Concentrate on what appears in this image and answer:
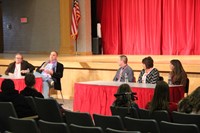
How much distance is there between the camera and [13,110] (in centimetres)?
546

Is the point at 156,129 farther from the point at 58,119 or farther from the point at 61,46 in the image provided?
the point at 61,46

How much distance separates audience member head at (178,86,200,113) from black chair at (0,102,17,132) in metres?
2.05

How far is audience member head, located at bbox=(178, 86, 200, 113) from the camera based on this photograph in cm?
504

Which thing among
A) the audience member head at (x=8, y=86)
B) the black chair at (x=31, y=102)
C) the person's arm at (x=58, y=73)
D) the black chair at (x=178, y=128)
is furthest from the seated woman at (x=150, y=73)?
the black chair at (x=178, y=128)

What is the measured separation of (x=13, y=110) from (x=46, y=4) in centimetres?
1175

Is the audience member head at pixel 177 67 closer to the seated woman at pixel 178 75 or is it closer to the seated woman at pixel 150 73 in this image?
the seated woman at pixel 178 75

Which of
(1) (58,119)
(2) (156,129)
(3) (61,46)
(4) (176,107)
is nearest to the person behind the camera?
(2) (156,129)

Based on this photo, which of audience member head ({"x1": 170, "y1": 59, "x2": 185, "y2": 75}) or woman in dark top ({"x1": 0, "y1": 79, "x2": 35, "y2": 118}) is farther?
audience member head ({"x1": 170, "y1": 59, "x2": 185, "y2": 75})

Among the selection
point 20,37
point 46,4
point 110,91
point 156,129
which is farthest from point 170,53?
point 156,129

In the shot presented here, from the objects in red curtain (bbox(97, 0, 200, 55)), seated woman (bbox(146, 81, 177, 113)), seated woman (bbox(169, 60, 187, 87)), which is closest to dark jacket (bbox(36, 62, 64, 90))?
seated woman (bbox(169, 60, 187, 87))

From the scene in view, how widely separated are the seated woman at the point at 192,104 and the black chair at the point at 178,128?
0.87 m

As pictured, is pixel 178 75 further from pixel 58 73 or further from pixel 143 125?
pixel 143 125

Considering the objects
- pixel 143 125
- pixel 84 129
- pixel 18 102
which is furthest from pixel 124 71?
pixel 84 129

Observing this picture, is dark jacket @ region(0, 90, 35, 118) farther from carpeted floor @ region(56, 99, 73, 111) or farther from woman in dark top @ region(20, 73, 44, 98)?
carpeted floor @ region(56, 99, 73, 111)
